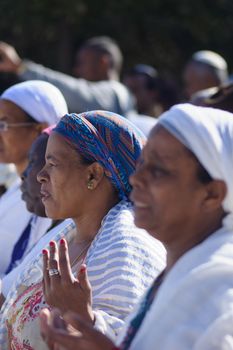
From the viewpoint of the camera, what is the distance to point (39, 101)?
20.1 ft

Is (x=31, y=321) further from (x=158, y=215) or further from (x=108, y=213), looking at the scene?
(x=158, y=215)

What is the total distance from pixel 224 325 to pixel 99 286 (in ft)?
3.36

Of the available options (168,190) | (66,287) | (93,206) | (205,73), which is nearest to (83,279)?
(66,287)

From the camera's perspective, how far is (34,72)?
8.27 meters

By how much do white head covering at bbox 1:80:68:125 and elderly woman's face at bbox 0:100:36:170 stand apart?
52 millimetres

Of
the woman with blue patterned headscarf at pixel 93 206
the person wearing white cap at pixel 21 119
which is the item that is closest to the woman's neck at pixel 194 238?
the woman with blue patterned headscarf at pixel 93 206

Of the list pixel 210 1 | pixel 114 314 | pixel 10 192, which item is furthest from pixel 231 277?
pixel 210 1

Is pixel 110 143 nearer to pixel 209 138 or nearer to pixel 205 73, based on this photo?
pixel 209 138

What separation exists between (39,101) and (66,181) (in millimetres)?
2000

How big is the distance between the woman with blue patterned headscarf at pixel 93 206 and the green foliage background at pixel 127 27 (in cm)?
969

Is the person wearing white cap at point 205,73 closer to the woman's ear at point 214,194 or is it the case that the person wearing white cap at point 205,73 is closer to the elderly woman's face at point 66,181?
the elderly woman's face at point 66,181

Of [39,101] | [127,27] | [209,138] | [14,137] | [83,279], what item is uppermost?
[209,138]

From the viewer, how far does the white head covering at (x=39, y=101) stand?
6.11m

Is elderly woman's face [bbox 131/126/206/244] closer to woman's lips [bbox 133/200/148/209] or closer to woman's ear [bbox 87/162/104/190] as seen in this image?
woman's lips [bbox 133/200/148/209]
